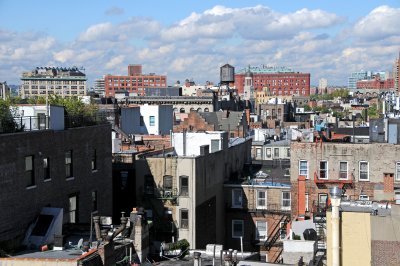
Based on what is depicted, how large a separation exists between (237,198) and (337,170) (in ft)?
26.8

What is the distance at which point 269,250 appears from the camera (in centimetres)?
5303

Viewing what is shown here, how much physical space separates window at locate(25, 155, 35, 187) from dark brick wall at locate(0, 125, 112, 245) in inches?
6.7

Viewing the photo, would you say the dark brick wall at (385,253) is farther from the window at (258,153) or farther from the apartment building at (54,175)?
the window at (258,153)

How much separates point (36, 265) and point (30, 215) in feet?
24.3

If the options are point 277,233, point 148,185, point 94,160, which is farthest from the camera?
point 277,233

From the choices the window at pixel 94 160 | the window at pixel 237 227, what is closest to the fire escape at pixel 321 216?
the window at pixel 237 227

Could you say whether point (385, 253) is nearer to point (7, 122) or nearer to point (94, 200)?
point (7, 122)

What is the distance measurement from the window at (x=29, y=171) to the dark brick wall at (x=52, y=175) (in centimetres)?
17

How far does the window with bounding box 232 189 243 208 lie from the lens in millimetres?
54625

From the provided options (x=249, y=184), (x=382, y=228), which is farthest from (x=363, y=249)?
(x=249, y=184)

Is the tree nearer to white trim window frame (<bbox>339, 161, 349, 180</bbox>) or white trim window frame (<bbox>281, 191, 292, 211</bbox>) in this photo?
white trim window frame (<bbox>339, 161, 349, 180</bbox>)

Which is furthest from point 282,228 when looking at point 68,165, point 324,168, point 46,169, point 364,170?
point 46,169

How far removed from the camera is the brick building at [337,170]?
49.8m

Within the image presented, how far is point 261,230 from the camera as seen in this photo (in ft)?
178
